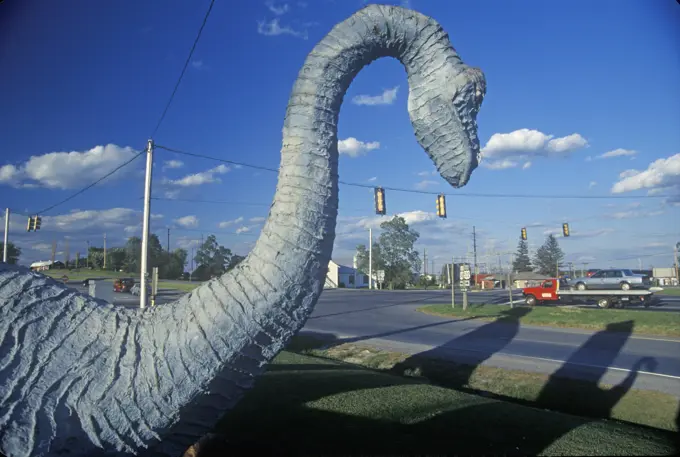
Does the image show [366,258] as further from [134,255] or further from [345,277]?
[134,255]

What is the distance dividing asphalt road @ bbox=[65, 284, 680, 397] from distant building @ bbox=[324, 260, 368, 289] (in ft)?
134

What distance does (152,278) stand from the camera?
11.2 meters

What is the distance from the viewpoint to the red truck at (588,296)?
2109 centimetres

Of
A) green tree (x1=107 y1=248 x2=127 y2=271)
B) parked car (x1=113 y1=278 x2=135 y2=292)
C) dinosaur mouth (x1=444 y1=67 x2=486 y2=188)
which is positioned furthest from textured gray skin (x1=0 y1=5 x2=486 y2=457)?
parked car (x1=113 y1=278 x2=135 y2=292)

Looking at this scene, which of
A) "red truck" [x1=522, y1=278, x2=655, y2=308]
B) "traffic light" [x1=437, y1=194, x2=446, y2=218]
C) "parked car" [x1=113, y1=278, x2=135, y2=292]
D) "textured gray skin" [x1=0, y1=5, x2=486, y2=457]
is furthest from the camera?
"parked car" [x1=113, y1=278, x2=135, y2=292]

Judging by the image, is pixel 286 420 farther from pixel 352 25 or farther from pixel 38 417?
pixel 352 25

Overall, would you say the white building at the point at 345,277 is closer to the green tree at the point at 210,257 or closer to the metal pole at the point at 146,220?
the green tree at the point at 210,257

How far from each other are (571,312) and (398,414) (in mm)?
14633

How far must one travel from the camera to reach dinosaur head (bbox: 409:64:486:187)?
6.36ft

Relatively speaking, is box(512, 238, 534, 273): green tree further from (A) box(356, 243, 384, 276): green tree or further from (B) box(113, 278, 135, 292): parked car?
(B) box(113, 278, 135, 292): parked car

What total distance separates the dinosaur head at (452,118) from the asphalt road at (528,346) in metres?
7.54

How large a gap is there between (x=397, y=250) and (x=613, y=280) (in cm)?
3118

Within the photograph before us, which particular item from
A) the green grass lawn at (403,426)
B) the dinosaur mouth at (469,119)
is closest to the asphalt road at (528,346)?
the green grass lawn at (403,426)

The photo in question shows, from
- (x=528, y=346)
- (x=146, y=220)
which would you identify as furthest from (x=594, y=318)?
(x=146, y=220)
